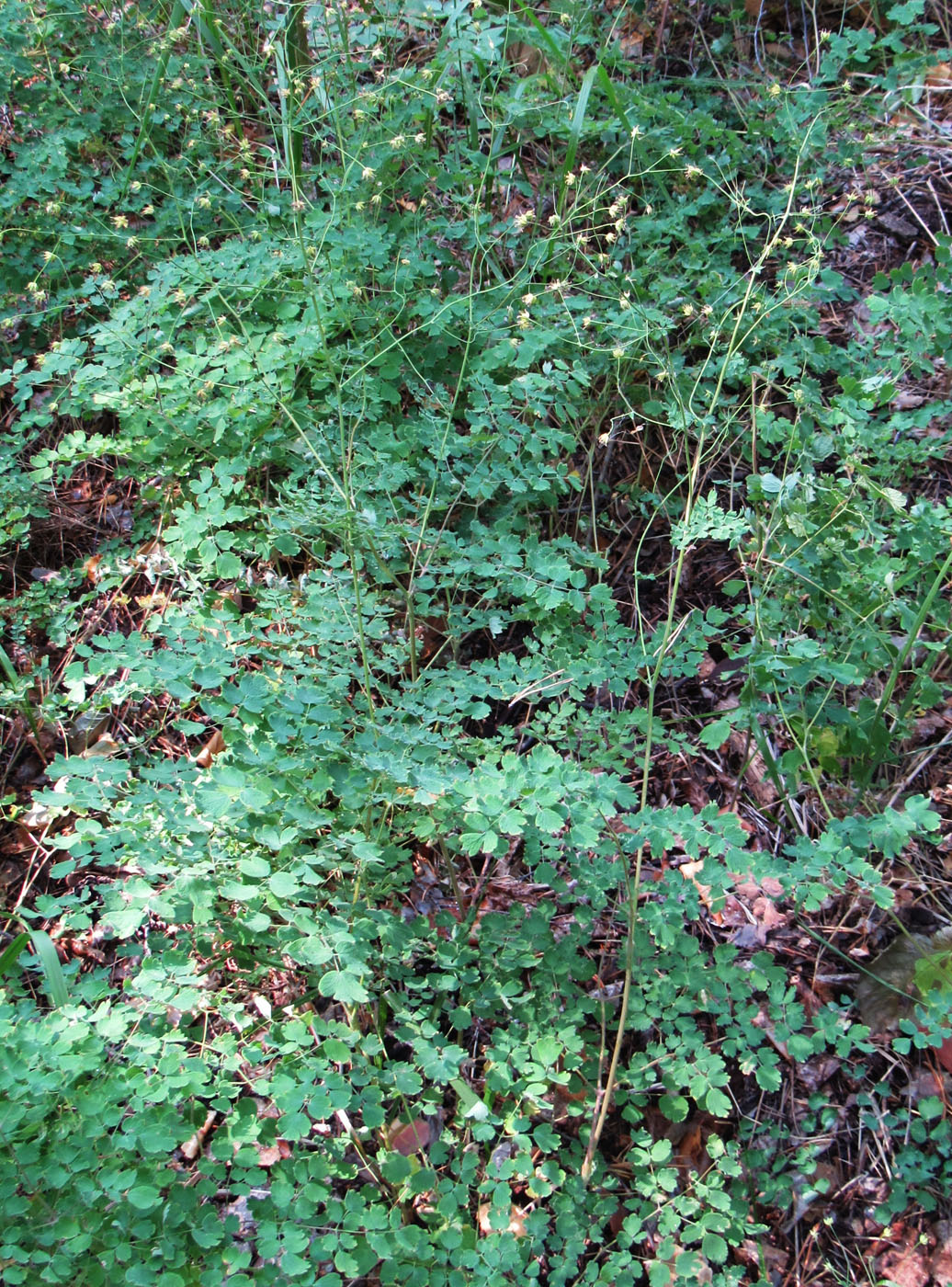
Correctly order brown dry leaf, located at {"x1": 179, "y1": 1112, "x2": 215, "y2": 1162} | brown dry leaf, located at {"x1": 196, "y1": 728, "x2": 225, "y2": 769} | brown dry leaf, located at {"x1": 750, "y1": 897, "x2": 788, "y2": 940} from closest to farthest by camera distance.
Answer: brown dry leaf, located at {"x1": 179, "y1": 1112, "x2": 215, "y2": 1162}, brown dry leaf, located at {"x1": 750, "y1": 897, "x2": 788, "y2": 940}, brown dry leaf, located at {"x1": 196, "y1": 728, "x2": 225, "y2": 769}

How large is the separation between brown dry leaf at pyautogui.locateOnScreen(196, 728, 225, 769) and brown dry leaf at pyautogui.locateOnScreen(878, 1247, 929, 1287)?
6.52 ft

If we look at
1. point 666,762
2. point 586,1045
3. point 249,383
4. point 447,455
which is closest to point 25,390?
point 249,383

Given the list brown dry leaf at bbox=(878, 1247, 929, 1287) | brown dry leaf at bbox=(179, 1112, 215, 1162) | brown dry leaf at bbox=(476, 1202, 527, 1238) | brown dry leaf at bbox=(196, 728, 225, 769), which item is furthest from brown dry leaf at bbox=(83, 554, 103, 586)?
brown dry leaf at bbox=(878, 1247, 929, 1287)

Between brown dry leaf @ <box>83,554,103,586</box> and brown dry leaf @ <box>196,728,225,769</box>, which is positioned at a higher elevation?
brown dry leaf @ <box>83,554,103,586</box>

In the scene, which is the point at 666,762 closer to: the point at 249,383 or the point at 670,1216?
the point at 670,1216

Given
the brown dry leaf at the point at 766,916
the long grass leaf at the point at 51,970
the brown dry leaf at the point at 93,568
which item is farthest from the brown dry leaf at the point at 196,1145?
the brown dry leaf at the point at 93,568

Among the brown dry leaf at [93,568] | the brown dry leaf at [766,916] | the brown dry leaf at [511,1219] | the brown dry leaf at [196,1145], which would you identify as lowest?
the brown dry leaf at [766,916]

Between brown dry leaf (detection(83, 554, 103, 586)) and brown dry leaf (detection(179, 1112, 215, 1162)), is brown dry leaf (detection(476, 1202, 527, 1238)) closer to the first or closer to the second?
brown dry leaf (detection(179, 1112, 215, 1162))

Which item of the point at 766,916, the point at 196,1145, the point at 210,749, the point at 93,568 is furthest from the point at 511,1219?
the point at 93,568

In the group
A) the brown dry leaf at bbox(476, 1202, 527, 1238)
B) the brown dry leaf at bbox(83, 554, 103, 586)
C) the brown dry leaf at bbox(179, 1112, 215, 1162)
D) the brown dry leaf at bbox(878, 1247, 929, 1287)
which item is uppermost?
the brown dry leaf at bbox(83, 554, 103, 586)

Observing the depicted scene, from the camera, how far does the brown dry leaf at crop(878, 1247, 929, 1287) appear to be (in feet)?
6.35

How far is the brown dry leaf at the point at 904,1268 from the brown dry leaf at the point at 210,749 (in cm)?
199

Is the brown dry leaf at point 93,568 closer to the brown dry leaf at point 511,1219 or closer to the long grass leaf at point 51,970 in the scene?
the long grass leaf at point 51,970

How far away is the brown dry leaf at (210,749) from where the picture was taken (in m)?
2.58
